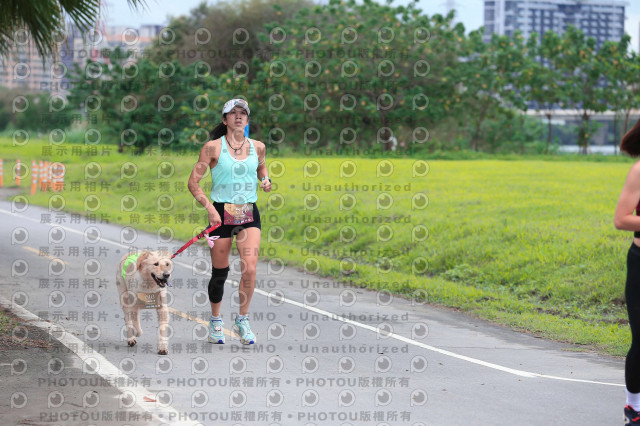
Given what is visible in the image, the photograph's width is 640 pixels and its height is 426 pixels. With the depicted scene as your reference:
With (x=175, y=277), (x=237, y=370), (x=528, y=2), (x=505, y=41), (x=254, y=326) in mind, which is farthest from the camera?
(x=528, y=2)

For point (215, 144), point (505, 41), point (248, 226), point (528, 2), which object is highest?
point (528, 2)

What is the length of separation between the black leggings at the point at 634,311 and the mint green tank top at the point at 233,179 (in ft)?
11.7

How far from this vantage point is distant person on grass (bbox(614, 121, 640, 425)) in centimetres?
539

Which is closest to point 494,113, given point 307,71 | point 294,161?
point 307,71

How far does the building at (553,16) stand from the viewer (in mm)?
173250

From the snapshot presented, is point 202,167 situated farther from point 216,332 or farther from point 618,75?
point 618,75

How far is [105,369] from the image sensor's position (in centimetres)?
729

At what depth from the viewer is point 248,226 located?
26.8ft

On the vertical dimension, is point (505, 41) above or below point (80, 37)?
above

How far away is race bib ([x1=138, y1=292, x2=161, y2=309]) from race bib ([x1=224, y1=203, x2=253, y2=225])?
92cm

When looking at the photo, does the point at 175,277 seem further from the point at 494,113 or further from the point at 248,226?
the point at 494,113

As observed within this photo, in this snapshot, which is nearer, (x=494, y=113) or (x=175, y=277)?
(x=175, y=277)

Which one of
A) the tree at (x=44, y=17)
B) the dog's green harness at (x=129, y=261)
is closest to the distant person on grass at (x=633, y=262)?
the dog's green harness at (x=129, y=261)

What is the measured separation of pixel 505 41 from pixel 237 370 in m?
41.1
